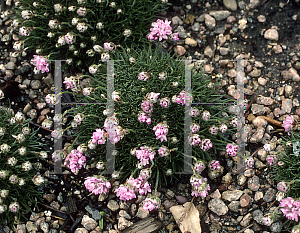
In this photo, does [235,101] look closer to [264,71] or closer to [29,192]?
[264,71]

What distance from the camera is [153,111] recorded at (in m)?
3.61

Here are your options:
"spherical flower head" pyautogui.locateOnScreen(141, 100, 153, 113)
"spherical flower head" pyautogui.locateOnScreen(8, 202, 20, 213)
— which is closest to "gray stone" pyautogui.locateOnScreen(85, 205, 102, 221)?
"spherical flower head" pyautogui.locateOnScreen(8, 202, 20, 213)

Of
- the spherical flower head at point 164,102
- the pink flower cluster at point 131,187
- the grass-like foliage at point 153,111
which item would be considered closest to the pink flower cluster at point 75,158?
the grass-like foliage at point 153,111

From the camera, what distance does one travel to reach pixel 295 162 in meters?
3.37

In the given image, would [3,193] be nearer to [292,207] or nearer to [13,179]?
[13,179]

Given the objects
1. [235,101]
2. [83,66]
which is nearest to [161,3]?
[83,66]

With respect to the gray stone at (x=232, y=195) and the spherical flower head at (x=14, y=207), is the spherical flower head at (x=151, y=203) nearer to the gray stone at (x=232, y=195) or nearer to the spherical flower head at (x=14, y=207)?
the gray stone at (x=232, y=195)

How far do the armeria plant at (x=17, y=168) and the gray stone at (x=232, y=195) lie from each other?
216cm

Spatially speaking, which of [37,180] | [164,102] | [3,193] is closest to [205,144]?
[164,102]

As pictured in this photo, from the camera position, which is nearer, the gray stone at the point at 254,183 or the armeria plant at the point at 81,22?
the gray stone at the point at 254,183

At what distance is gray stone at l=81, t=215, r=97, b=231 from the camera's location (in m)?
3.61

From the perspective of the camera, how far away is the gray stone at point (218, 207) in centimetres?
357

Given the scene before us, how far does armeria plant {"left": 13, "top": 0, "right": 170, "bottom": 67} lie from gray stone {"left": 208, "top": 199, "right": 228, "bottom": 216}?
7.65ft

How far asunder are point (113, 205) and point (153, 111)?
1.24 meters
